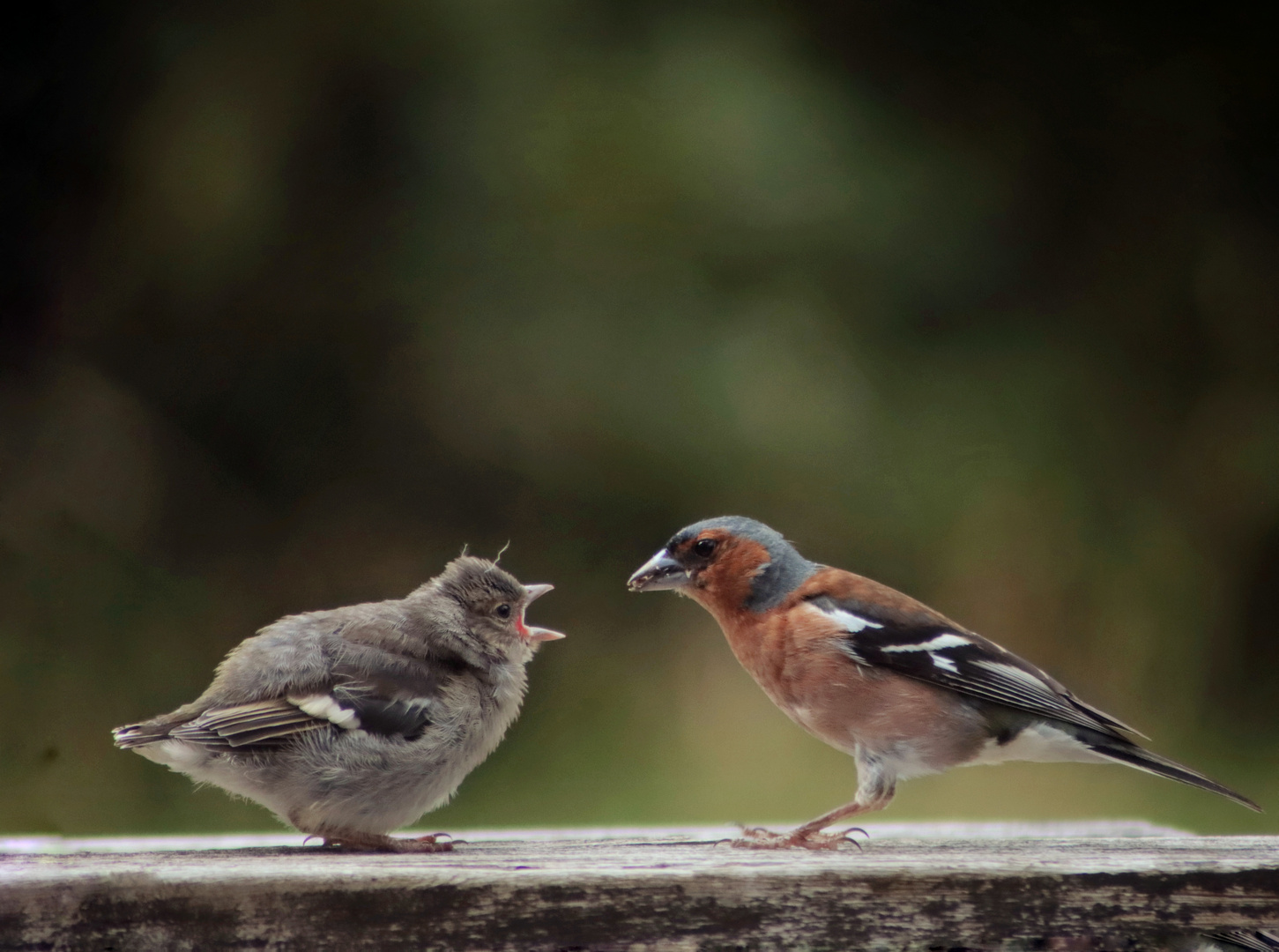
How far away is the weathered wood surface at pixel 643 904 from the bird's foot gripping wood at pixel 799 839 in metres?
0.54

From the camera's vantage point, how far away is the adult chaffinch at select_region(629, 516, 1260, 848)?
8.77 feet

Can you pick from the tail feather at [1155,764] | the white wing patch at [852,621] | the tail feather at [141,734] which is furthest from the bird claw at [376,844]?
the tail feather at [1155,764]

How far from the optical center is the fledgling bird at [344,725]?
7.32 ft

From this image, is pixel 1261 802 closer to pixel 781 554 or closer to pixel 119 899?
pixel 781 554

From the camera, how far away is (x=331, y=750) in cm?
224

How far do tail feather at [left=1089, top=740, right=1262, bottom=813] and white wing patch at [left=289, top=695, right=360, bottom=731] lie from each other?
5.23ft

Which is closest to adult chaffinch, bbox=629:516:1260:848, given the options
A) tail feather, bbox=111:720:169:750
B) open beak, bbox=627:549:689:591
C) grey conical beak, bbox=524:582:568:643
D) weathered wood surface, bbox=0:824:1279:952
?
open beak, bbox=627:549:689:591

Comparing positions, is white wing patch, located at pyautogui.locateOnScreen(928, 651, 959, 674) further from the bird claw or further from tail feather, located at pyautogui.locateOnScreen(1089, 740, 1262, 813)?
the bird claw

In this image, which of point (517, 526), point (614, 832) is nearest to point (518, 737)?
point (517, 526)

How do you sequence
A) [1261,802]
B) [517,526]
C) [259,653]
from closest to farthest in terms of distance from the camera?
[259,653] < [1261,802] < [517,526]

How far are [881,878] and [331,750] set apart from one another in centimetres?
107

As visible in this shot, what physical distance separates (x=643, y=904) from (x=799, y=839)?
0.90m

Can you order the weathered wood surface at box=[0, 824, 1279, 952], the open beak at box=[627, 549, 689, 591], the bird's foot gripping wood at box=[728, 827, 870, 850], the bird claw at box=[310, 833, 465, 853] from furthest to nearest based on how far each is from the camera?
1. the open beak at box=[627, 549, 689, 591]
2. the bird's foot gripping wood at box=[728, 827, 870, 850]
3. the bird claw at box=[310, 833, 465, 853]
4. the weathered wood surface at box=[0, 824, 1279, 952]

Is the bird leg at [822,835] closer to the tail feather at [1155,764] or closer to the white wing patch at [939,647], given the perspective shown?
the white wing patch at [939,647]
